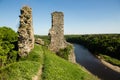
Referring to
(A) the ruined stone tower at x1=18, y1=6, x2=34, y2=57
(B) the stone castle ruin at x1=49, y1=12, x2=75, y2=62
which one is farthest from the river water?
(A) the ruined stone tower at x1=18, y1=6, x2=34, y2=57

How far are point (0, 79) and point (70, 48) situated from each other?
19769 millimetres

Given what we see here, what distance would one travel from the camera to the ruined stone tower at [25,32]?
3219 centimetres

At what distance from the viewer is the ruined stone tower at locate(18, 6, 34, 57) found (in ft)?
106

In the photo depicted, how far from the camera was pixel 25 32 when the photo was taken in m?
32.2

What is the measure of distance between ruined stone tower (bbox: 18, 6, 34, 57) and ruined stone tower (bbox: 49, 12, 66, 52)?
714 centimetres

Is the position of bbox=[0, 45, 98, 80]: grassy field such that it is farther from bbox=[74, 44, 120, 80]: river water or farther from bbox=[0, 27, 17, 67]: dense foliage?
bbox=[74, 44, 120, 80]: river water

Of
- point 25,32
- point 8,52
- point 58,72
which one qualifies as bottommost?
point 58,72

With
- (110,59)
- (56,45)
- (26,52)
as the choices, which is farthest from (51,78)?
(110,59)

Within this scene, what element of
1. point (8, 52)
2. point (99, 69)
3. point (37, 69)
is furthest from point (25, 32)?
point (99, 69)

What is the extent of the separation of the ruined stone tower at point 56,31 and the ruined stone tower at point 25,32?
7140 mm

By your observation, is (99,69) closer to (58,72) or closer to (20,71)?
(58,72)

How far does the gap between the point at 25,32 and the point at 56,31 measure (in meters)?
9.25

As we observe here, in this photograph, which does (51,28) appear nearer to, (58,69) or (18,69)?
(58,69)

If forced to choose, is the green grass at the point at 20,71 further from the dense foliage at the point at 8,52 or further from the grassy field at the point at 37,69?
the dense foliage at the point at 8,52
